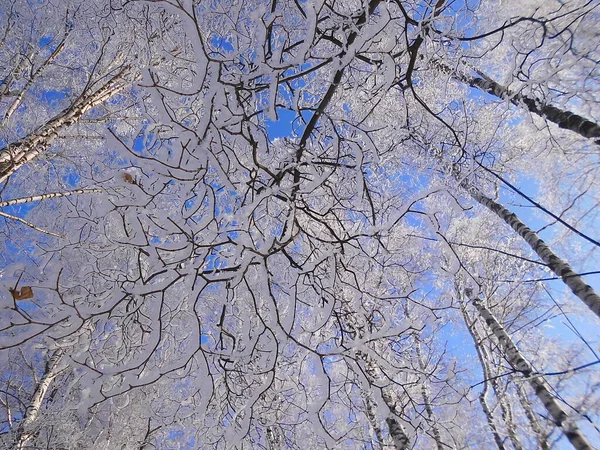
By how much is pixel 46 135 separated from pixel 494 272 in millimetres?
7063

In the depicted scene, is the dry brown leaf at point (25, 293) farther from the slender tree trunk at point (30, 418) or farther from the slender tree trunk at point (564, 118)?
the slender tree trunk at point (30, 418)

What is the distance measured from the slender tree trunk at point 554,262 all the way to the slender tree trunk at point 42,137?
Answer: 186 inches

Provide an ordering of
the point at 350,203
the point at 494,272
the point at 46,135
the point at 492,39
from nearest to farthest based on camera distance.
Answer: the point at 350,203 < the point at 46,135 < the point at 492,39 < the point at 494,272

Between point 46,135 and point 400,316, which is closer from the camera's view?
point 46,135

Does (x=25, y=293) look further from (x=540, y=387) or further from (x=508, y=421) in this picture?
(x=508, y=421)

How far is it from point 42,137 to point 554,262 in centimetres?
523

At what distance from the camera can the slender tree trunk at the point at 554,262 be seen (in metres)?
2.79

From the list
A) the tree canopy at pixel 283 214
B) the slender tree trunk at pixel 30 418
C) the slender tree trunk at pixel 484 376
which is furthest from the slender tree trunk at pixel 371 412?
the slender tree trunk at pixel 30 418

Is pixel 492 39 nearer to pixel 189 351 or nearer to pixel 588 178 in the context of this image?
pixel 588 178

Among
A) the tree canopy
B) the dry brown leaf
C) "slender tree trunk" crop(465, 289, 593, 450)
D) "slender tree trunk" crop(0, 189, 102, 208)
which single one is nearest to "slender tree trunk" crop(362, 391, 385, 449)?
the tree canopy

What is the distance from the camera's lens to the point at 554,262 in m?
3.30

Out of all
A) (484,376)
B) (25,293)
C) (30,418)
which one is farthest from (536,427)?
(30,418)

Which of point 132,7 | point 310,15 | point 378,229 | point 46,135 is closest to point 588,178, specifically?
point 378,229

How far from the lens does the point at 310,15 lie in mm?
1224
